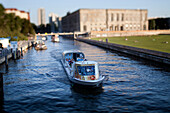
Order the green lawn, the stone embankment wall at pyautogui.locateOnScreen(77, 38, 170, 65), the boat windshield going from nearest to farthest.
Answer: the boat windshield
the stone embankment wall at pyautogui.locateOnScreen(77, 38, 170, 65)
the green lawn

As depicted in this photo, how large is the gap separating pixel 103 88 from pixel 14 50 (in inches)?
1269

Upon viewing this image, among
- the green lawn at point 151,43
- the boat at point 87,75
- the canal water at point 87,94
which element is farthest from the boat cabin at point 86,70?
the green lawn at point 151,43

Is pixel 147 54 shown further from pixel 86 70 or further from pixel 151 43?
pixel 151 43

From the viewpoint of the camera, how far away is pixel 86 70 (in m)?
25.5

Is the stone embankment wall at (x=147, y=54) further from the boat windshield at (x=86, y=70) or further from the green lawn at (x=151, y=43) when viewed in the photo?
the boat windshield at (x=86, y=70)

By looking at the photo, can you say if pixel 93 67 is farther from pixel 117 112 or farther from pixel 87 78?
pixel 117 112

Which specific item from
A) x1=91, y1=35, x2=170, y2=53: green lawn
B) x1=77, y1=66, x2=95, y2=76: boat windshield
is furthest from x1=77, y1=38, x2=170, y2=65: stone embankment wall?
x1=77, y1=66, x2=95, y2=76: boat windshield

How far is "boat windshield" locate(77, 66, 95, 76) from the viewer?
2536cm

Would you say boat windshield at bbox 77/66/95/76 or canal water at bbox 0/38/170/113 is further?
boat windshield at bbox 77/66/95/76

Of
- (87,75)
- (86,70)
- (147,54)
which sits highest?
(147,54)

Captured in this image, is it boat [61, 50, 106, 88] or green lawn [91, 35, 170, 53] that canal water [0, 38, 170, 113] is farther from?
green lawn [91, 35, 170, 53]

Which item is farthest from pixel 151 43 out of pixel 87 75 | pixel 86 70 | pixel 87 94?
pixel 87 94

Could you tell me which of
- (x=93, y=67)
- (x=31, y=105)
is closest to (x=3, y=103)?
(x=31, y=105)

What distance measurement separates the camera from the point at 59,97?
22.4m
